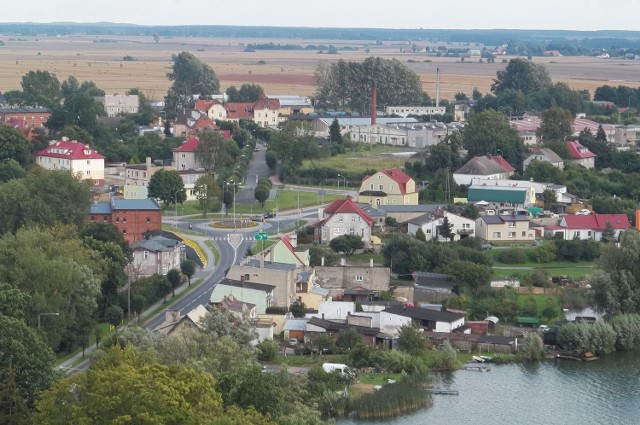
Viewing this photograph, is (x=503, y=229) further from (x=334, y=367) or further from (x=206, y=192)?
(x=334, y=367)

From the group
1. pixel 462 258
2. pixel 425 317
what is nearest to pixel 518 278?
pixel 462 258

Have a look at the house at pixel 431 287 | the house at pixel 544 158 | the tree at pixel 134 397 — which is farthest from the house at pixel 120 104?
the tree at pixel 134 397

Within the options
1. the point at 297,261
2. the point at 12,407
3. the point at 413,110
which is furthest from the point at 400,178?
the point at 413,110

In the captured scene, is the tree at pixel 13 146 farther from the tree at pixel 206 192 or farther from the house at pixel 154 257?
the house at pixel 154 257

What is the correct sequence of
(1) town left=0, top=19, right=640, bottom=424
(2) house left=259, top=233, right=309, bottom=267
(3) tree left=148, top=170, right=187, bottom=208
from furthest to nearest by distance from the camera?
(3) tree left=148, top=170, right=187, bottom=208 → (2) house left=259, top=233, right=309, bottom=267 → (1) town left=0, top=19, right=640, bottom=424

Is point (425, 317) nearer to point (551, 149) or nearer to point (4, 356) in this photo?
point (4, 356)

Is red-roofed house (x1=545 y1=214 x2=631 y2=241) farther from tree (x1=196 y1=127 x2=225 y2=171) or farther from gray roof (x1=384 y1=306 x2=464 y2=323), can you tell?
tree (x1=196 y1=127 x2=225 y2=171)

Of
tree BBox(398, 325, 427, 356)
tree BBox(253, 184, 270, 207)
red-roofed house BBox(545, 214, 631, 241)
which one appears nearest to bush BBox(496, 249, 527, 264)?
red-roofed house BBox(545, 214, 631, 241)
